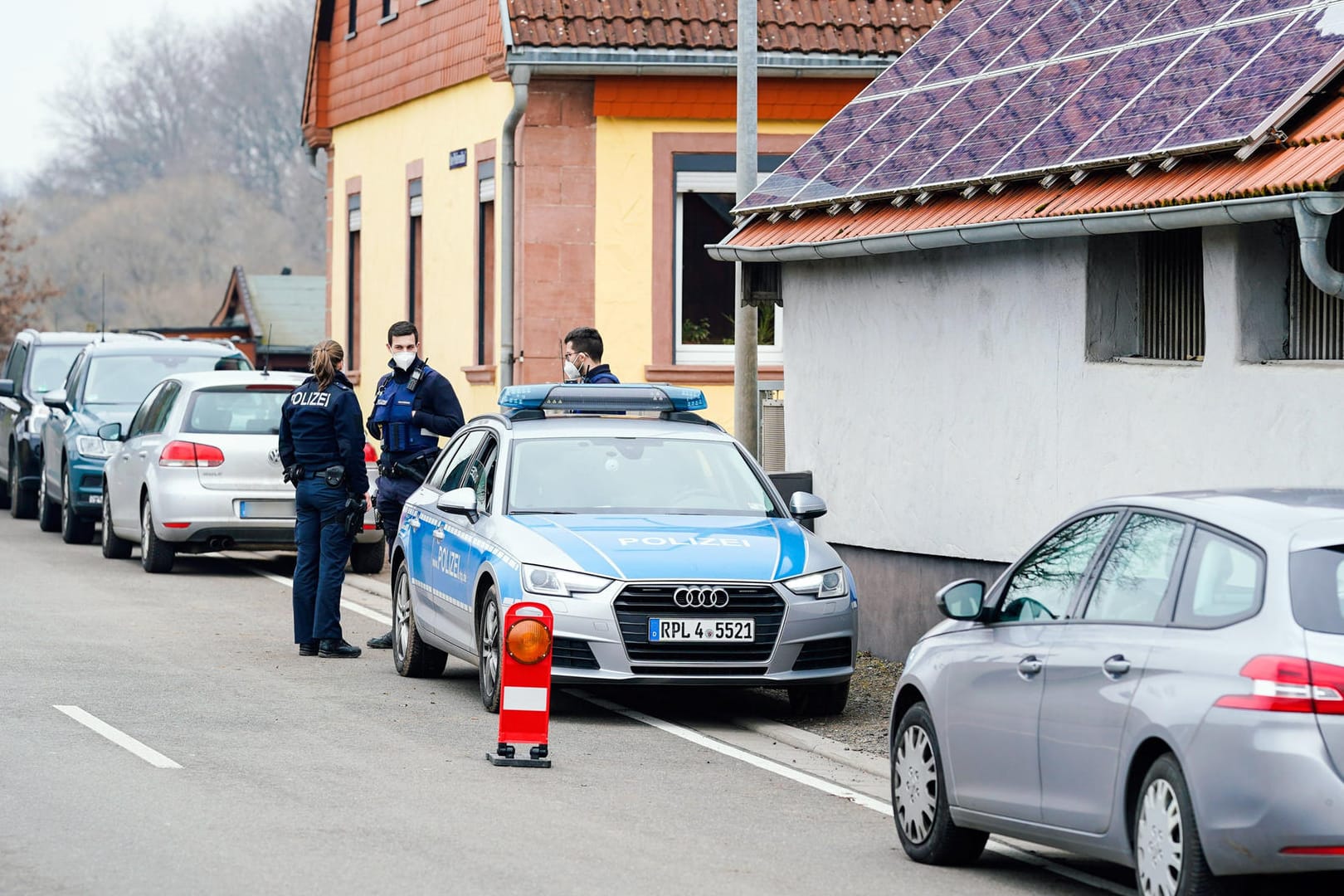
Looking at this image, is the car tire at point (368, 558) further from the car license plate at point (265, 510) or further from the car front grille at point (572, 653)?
the car front grille at point (572, 653)

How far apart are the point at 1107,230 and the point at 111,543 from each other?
11.9 m

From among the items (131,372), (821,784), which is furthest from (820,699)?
(131,372)

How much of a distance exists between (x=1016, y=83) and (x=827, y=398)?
2500 millimetres

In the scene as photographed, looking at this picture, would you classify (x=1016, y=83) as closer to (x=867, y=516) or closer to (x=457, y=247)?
(x=867, y=516)

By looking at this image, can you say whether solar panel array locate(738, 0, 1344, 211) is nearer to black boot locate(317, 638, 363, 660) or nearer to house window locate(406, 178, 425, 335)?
black boot locate(317, 638, 363, 660)

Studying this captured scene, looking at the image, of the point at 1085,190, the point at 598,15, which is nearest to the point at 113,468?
the point at 598,15

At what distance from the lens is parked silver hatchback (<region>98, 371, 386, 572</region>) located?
63.6 feet

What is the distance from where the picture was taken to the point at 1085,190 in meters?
12.6

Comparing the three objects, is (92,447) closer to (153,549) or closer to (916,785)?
(153,549)

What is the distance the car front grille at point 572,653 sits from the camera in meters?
11.9

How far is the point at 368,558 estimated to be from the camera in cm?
2114

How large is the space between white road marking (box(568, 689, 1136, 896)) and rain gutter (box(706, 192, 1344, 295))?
9.59ft

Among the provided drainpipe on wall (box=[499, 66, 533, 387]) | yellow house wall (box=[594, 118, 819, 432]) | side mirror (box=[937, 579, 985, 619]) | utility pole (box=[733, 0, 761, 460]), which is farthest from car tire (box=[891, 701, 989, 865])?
yellow house wall (box=[594, 118, 819, 432])

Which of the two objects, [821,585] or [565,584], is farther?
[821,585]
